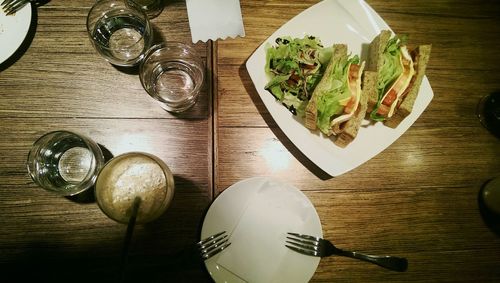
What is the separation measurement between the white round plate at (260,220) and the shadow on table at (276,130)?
0.56 ft

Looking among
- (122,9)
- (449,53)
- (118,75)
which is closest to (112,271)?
(118,75)

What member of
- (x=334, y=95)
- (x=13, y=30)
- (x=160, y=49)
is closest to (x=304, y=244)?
(x=334, y=95)

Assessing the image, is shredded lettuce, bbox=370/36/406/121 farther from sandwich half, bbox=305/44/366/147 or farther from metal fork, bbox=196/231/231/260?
metal fork, bbox=196/231/231/260

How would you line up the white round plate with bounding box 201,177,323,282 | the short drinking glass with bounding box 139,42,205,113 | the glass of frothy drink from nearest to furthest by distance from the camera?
the glass of frothy drink < the white round plate with bounding box 201,177,323,282 < the short drinking glass with bounding box 139,42,205,113

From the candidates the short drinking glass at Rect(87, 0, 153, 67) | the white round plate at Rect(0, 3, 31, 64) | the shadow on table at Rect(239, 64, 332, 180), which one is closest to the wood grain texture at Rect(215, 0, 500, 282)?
the shadow on table at Rect(239, 64, 332, 180)

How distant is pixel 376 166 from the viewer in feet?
5.18

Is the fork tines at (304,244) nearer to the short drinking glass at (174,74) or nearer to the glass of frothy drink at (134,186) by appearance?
the glass of frothy drink at (134,186)

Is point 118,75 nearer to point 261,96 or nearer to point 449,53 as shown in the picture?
point 261,96

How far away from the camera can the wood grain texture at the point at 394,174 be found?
4.92ft

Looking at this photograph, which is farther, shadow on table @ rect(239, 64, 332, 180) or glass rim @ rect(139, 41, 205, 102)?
shadow on table @ rect(239, 64, 332, 180)

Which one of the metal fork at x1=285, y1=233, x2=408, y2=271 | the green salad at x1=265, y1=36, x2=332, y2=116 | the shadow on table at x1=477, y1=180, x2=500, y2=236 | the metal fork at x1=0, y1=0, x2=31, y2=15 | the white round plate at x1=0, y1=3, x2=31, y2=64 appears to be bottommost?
the shadow on table at x1=477, y1=180, x2=500, y2=236

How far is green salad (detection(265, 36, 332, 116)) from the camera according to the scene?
1.51 m

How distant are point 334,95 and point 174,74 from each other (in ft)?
2.49

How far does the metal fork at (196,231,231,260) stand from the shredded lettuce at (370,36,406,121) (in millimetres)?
1005
